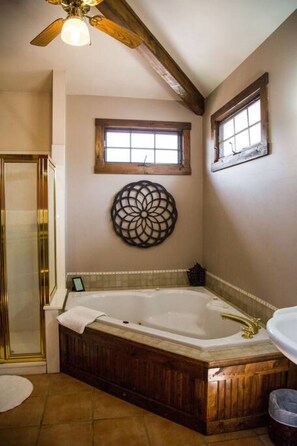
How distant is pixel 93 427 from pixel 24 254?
1499 mm

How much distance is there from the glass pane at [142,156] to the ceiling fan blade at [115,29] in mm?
1571

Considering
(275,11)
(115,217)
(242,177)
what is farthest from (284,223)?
(115,217)

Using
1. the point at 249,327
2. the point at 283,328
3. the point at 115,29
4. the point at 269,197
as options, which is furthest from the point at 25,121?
the point at 283,328

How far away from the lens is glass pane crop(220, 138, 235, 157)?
288 centimetres

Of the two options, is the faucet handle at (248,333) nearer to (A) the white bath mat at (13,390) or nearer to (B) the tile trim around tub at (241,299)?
(B) the tile trim around tub at (241,299)

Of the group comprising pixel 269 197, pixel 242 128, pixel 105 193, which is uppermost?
pixel 242 128

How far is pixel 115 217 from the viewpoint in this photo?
340 centimetres

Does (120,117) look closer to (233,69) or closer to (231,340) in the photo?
(233,69)

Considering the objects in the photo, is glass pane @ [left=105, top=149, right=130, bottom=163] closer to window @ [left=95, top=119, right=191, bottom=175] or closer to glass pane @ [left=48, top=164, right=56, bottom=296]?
window @ [left=95, top=119, right=191, bottom=175]

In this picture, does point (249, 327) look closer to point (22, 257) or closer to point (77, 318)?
point (77, 318)

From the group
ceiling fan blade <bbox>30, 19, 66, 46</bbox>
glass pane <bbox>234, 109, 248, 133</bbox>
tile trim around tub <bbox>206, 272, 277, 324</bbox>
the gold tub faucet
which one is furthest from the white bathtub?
ceiling fan blade <bbox>30, 19, 66, 46</bbox>

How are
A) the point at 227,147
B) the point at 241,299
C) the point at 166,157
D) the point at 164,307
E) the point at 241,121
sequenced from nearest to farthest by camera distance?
the point at 241,299 < the point at 241,121 < the point at 227,147 < the point at 164,307 < the point at 166,157

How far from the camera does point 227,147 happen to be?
3008 millimetres

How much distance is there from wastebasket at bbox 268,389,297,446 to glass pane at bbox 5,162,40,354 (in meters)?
1.84
